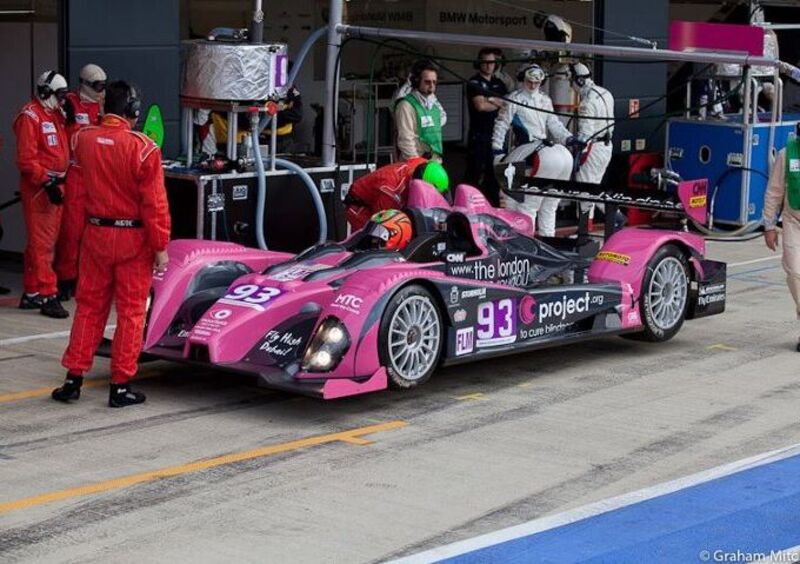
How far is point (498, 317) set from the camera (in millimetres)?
9672

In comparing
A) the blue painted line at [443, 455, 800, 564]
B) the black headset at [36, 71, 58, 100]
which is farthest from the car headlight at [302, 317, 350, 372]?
the black headset at [36, 71, 58, 100]

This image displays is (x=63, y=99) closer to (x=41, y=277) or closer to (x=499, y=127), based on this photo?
(x=41, y=277)

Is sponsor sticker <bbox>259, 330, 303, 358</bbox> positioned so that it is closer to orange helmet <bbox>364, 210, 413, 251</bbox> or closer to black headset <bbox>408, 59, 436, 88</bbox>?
orange helmet <bbox>364, 210, 413, 251</bbox>

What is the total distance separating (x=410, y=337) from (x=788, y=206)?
344 centimetres

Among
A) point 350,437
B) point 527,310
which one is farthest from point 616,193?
point 350,437

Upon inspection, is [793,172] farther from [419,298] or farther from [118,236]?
[118,236]

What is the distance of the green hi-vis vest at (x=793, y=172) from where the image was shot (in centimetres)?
1104

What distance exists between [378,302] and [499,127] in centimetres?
623

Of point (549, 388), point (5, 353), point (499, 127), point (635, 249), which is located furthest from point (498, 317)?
point (499, 127)

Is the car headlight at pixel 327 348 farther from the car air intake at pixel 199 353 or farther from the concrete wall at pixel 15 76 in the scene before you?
the concrete wall at pixel 15 76

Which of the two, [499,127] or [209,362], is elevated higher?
[499,127]

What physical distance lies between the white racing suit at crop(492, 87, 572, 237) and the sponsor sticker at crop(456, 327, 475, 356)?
14.1 ft

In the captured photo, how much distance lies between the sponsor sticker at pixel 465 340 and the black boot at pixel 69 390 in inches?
86.0

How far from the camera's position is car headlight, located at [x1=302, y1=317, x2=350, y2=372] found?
28.5 feet
